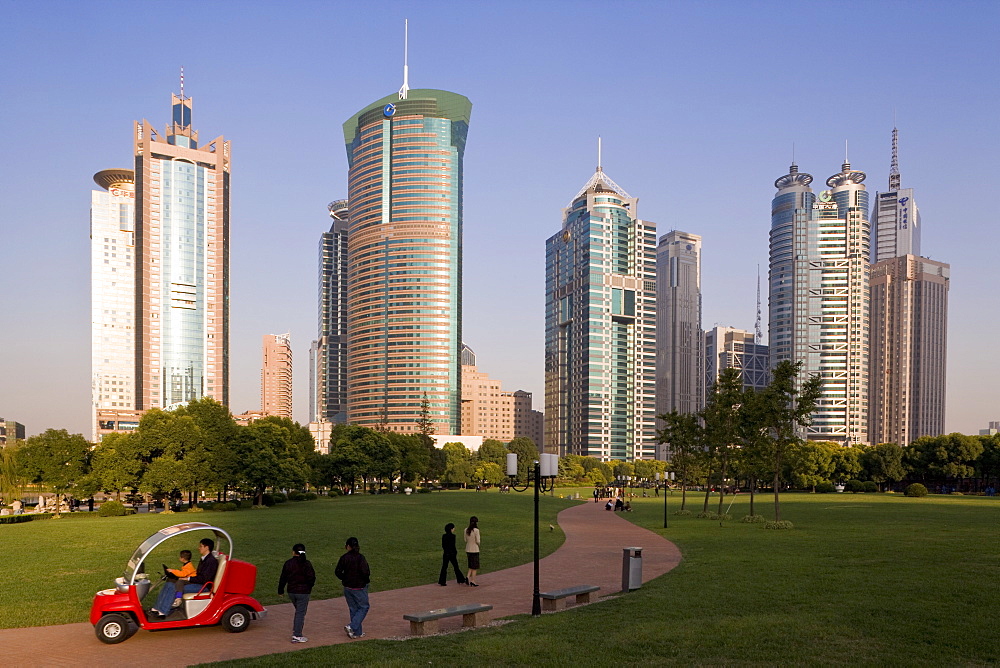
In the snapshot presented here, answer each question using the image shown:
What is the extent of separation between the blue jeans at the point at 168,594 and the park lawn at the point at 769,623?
307cm

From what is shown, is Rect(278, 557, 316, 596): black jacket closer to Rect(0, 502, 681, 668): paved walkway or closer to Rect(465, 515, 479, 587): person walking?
Rect(0, 502, 681, 668): paved walkway

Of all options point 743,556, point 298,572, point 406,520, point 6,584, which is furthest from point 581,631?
point 406,520

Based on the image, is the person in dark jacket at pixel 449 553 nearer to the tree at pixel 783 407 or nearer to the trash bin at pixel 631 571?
the trash bin at pixel 631 571

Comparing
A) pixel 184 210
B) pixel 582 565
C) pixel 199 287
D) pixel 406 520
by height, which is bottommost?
pixel 406 520

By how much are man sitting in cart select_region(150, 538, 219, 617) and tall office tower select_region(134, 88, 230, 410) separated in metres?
180

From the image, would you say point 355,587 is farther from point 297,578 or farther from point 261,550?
point 261,550

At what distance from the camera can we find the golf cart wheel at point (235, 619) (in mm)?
14094

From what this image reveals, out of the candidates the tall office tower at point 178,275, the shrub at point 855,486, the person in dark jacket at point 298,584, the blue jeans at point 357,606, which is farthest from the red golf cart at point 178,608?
the tall office tower at point 178,275

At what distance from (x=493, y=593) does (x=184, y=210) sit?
195 metres

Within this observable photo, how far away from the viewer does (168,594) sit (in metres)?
14.0

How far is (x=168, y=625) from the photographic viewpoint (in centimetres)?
1388

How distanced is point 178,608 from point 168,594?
35cm

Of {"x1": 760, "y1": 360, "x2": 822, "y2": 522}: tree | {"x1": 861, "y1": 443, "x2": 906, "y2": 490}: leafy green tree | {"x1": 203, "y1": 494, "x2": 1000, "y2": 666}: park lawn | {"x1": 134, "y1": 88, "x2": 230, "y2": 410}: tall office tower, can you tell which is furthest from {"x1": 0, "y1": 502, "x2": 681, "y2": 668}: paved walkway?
{"x1": 134, "y1": 88, "x2": 230, "y2": 410}: tall office tower

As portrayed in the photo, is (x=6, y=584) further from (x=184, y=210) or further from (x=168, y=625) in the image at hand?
(x=184, y=210)
